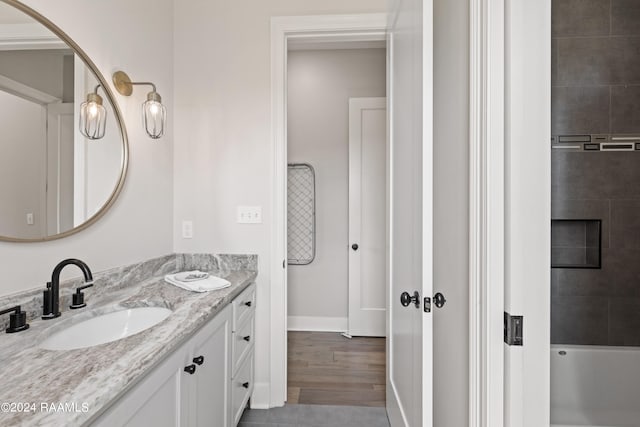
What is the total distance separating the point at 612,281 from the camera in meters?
1.83

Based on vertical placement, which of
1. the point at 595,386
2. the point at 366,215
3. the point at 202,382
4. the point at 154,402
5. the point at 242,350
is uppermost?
the point at 366,215

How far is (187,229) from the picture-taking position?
1975mm

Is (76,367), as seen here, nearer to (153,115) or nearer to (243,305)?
(243,305)

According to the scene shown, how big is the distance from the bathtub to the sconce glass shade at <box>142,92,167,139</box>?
268cm

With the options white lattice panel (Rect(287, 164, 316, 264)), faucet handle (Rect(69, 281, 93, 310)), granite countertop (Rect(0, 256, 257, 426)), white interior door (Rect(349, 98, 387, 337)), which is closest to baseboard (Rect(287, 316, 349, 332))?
white interior door (Rect(349, 98, 387, 337))

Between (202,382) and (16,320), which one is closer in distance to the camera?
(16,320)

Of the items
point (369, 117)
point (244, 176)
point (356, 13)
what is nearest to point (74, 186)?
point (244, 176)

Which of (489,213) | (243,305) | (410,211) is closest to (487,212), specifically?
(489,213)

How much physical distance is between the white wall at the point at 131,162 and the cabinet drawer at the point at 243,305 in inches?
23.9

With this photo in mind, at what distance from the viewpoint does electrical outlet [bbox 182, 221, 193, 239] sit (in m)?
1.97

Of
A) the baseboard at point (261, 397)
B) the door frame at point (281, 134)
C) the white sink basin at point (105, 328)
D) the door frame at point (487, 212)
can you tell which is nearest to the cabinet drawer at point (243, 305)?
the door frame at point (281, 134)

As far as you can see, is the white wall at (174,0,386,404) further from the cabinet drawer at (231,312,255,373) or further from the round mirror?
the round mirror

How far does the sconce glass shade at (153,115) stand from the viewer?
156 cm

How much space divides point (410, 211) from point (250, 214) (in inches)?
42.9
